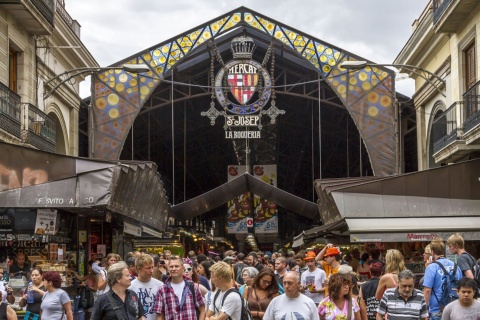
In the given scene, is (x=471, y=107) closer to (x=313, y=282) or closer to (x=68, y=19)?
(x=313, y=282)

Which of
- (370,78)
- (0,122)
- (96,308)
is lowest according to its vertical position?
(96,308)

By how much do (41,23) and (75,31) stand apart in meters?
8.77

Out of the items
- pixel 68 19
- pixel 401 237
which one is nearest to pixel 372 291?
pixel 401 237

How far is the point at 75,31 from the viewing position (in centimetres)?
3397

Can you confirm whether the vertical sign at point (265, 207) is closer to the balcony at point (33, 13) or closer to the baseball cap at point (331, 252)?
the balcony at point (33, 13)

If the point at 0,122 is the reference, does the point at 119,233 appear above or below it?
below

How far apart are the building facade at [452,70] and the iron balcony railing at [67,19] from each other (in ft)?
37.6

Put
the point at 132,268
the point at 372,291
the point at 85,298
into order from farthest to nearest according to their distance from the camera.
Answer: the point at 85,298 → the point at 132,268 → the point at 372,291

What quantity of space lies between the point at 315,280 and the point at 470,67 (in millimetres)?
13304

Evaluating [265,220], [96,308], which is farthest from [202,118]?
[96,308]

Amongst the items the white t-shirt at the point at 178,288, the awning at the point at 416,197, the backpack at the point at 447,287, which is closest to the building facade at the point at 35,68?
the awning at the point at 416,197

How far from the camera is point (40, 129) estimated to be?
84.8 feet

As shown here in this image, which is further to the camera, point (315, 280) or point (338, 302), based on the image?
point (315, 280)

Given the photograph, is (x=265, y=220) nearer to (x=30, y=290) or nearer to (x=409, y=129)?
(x=409, y=129)
